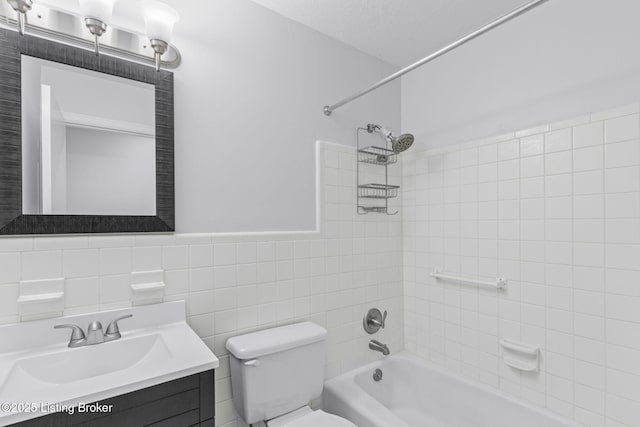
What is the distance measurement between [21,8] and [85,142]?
456 mm

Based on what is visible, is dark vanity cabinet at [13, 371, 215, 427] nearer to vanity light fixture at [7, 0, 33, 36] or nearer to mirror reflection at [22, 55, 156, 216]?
mirror reflection at [22, 55, 156, 216]

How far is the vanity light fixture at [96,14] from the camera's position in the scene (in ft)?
3.69

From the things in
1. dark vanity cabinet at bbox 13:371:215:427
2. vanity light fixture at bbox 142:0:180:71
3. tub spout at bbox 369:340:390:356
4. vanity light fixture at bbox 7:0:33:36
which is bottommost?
tub spout at bbox 369:340:390:356

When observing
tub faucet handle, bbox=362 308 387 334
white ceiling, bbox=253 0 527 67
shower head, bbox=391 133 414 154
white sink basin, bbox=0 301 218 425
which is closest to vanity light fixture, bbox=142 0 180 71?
white ceiling, bbox=253 0 527 67

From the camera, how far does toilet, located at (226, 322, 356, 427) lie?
1417 mm

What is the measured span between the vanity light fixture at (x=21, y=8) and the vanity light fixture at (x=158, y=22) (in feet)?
1.16

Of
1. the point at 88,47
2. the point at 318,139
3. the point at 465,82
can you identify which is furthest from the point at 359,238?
the point at 88,47

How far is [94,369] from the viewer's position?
1142 mm

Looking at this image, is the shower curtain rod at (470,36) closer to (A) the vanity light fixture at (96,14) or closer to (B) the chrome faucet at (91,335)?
(A) the vanity light fixture at (96,14)

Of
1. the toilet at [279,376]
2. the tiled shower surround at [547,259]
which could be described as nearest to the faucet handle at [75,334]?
the toilet at [279,376]

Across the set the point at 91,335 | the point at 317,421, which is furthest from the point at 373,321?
the point at 91,335

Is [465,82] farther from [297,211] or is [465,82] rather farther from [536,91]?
[297,211]

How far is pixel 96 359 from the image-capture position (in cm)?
115

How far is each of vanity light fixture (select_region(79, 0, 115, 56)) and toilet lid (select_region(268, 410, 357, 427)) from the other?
5.85 feet
